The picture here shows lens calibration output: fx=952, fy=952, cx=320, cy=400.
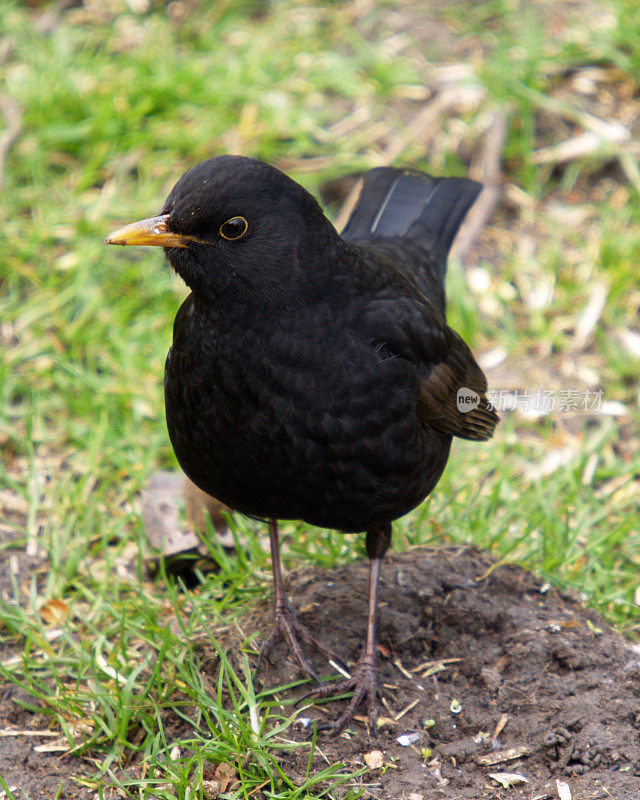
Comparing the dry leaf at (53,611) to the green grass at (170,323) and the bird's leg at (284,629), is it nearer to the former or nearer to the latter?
the green grass at (170,323)

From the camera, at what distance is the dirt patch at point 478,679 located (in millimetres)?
3211

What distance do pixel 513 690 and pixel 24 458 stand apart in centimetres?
292

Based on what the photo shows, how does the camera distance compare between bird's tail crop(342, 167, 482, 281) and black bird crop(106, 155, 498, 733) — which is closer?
black bird crop(106, 155, 498, 733)

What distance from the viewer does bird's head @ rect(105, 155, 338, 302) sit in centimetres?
303

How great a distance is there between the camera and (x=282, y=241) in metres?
3.12

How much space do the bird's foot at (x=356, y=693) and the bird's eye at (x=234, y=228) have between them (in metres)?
1.68

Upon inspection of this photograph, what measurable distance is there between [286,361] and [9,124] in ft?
14.2

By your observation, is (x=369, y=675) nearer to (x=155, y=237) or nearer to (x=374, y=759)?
(x=374, y=759)

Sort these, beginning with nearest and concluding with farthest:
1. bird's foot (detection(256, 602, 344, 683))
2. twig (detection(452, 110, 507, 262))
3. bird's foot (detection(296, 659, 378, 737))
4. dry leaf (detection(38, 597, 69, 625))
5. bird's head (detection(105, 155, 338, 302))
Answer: bird's head (detection(105, 155, 338, 302))
bird's foot (detection(296, 659, 378, 737))
bird's foot (detection(256, 602, 344, 683))
dry leaf (detection(38, 597, 69, 625))
twig (detection(452, 110, 507, 262))

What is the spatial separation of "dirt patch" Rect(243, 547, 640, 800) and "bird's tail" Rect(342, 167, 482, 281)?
4.96ft

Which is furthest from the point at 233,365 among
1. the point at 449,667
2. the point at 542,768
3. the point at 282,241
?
the point at 542,768

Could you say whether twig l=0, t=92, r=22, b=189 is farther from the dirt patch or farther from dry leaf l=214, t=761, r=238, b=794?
dry leaf l=214, t=761, r=238, b=794

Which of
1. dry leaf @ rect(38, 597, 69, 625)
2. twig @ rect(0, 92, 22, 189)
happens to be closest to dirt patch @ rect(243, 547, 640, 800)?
dry leaf @ rect(38, 597, 69, 625)

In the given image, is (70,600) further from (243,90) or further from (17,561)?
(243,90)
